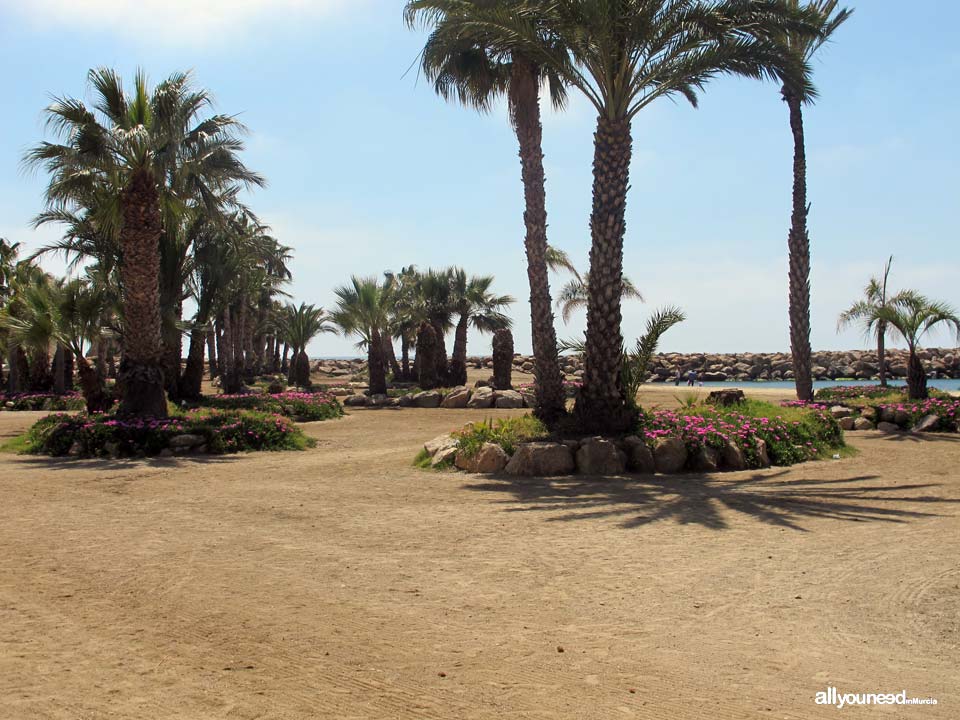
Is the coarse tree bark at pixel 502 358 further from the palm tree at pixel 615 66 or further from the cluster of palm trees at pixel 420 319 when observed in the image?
the palm tree at pixel 615 66

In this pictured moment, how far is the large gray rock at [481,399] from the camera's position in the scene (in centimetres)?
2867

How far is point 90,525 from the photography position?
8227mm

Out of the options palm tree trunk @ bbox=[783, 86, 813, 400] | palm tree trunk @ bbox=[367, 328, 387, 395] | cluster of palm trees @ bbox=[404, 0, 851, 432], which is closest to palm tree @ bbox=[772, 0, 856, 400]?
palm tree trunk @ bbox=[783, 86, 813, 400]

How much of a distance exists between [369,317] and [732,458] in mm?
25450

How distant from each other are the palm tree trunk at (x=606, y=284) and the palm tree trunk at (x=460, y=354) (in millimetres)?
24368

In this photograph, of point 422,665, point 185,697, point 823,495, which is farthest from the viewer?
point 823,495

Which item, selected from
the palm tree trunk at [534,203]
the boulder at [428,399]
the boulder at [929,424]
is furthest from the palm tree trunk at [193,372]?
the boulder at [929,424]

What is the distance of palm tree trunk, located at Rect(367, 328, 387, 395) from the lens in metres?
34.3

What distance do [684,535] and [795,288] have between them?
16.2 meters

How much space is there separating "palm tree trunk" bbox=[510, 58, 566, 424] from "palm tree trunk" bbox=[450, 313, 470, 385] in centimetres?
2054

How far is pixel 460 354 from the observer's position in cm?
3916

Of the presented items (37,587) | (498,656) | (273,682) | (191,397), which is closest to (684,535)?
(498,656)

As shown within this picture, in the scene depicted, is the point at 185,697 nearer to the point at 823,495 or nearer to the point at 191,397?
the point at 823,495

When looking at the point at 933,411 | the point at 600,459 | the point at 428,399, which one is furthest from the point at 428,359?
the point at 600,459
